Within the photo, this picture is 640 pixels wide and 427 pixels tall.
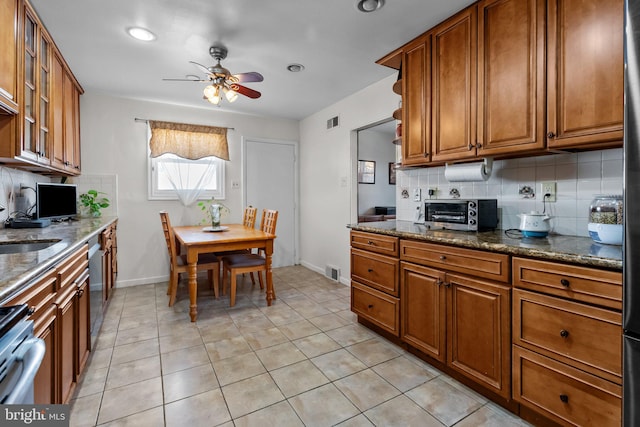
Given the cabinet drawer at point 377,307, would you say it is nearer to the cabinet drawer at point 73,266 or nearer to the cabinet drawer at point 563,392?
the cabinet drawer at point 563,392

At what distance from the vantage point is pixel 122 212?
→ 12.8ft

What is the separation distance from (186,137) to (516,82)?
379 cm

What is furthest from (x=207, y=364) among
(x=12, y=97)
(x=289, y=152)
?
(x=289, y=152)

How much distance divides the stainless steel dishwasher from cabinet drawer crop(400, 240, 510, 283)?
1841mm

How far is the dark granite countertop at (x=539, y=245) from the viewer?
4.16 feet

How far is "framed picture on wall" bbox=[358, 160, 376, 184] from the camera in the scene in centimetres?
558

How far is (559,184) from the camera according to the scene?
1925 mm

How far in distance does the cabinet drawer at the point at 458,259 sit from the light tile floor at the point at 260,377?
27.9 inches

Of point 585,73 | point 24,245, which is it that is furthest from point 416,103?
point 24,245

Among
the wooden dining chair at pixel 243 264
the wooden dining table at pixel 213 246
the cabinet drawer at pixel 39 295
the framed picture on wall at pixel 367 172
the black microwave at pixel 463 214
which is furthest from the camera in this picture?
the framed picture on wall at pixel 367 172

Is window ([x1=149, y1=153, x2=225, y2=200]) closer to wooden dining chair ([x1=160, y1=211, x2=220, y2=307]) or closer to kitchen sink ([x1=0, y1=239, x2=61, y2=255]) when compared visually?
wooden dining chair ([x1=160, y1=211, x2=220, y2=307])

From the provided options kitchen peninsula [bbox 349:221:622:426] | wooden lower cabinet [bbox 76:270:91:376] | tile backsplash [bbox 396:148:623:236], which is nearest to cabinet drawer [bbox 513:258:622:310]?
kitchen peninsula [bbox 349:221:622:426]

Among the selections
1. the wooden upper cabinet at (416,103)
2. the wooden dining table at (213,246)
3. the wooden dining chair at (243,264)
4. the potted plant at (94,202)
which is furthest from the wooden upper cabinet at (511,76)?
the potted plant at (94,202)

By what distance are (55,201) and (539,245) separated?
3.87 meters
